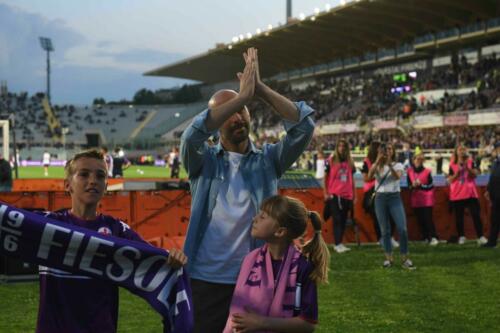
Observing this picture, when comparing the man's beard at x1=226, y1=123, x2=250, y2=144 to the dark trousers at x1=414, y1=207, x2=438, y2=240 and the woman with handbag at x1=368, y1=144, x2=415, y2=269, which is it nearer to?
the woman with handbag at x1=368, y1=144, x2=415, y2=269

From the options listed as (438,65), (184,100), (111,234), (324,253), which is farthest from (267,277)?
(184,100)

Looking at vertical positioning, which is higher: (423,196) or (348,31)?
(348,31)

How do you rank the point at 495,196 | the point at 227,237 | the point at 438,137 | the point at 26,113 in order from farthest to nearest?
the point at 26,113 < the point at 438,137 < the point at 495,196 < the point at 227,237

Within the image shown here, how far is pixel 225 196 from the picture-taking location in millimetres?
3635

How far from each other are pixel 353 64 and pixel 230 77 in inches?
974

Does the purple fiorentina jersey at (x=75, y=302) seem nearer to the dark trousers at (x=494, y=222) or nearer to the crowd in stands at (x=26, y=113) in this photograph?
the dark trousers at (x=494, y=222)

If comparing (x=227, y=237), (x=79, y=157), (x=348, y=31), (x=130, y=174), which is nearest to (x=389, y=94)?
(x=348, y=31)

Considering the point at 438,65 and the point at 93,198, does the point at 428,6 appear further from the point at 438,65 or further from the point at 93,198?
the point at 93,198

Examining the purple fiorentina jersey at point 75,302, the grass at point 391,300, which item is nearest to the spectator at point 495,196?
the grass at point 391,300

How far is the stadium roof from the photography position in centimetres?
4956

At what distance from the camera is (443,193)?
Answer: 14.1 m

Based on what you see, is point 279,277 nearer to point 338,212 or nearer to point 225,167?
point 225,167

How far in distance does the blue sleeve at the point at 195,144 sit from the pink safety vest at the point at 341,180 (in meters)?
8.20

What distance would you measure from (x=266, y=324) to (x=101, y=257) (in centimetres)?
83
